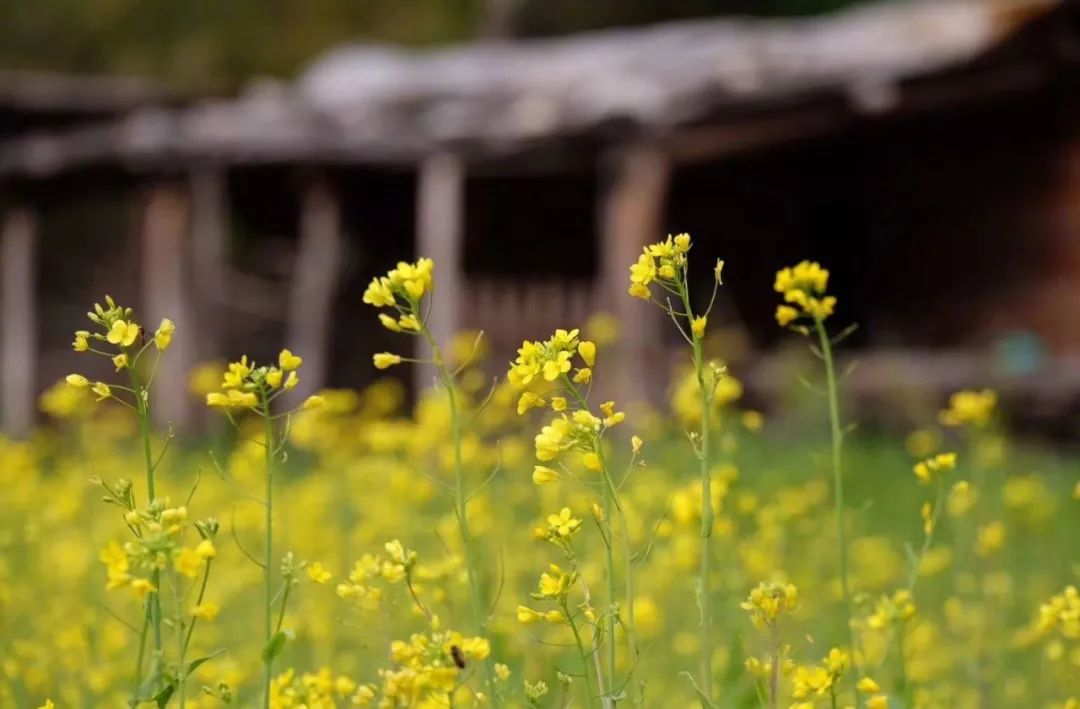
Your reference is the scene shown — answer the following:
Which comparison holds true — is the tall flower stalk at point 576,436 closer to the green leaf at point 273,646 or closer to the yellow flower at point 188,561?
the green leaf at point 273,646

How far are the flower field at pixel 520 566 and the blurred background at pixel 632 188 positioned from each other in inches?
124

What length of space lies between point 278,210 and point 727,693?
519 inches

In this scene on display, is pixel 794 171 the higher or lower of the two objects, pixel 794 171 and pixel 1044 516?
the higher

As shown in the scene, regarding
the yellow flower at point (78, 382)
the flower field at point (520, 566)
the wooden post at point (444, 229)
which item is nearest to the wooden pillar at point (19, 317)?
the wooden post at point (444, 229)

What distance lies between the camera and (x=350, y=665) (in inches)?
119

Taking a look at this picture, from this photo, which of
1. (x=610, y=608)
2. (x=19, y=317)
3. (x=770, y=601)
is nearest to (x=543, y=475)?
(x=610, y=608)

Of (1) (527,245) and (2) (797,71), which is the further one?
(1) (527,245)

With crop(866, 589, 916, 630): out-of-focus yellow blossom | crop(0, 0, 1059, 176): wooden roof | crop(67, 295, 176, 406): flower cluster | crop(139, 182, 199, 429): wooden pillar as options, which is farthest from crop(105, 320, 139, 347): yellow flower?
crop(139, 182, 199, 429): wooden pillar

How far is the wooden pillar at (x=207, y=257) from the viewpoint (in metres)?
11.4

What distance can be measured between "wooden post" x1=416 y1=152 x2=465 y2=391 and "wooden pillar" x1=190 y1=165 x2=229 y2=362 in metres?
A: 1.88

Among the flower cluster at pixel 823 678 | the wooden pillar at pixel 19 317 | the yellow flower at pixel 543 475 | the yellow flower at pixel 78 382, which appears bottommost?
the flower cluster at pixel 823 678

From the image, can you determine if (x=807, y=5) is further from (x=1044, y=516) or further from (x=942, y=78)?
(x=1044, y=516)

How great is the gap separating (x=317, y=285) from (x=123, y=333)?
9.86 metres

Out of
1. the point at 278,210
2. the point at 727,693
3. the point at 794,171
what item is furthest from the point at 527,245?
the point at 727,693
